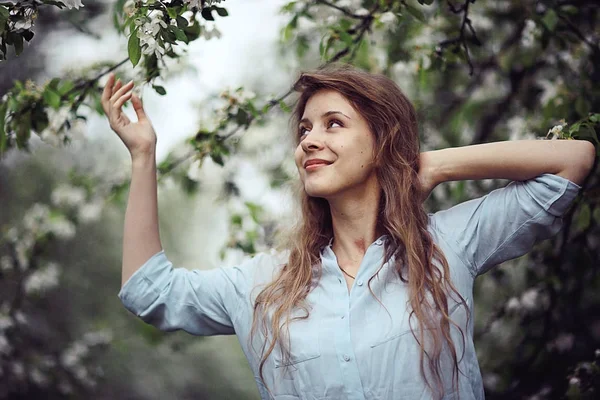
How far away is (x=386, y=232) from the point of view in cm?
167

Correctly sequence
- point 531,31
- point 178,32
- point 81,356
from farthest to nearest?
point 81,356 → point 531,31 → point 178,32

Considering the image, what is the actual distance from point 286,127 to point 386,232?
6.07ft

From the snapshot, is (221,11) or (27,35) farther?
(221,11)

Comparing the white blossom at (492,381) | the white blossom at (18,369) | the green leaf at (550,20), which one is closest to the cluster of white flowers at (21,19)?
the green leaf at (550,20)

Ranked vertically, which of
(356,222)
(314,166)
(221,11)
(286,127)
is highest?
(286,127)

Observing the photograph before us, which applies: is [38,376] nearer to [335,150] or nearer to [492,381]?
[492,381]

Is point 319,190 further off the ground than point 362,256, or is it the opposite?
point 319,190

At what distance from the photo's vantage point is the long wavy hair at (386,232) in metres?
1.49

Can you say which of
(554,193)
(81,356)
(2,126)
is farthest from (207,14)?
(81,356)

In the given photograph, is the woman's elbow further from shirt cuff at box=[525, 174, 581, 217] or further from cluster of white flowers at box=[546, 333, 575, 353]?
cluster of white flowers at box=[546, 333, 575, 353]

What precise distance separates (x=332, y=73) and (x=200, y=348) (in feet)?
25.6

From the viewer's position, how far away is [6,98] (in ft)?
6.83

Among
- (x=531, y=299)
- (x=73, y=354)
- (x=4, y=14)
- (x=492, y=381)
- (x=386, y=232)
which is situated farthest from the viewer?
(x=73, y=354)

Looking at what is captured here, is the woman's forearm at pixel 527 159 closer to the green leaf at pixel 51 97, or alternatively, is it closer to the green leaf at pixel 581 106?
the green leaf at pixel 581 106
